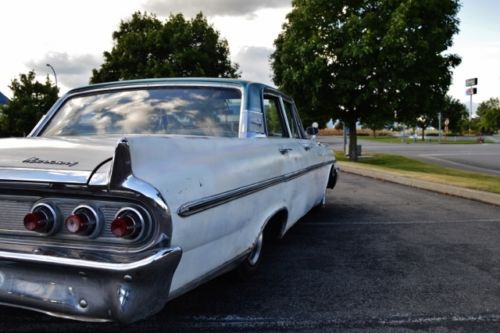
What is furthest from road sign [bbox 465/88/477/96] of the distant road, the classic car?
the classic car

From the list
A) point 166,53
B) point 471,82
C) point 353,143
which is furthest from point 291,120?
point 471,82

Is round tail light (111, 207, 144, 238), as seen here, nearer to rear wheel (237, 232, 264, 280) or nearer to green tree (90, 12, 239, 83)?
rear wheel (237, 232, 264, 280)

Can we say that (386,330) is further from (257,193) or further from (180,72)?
(180,72)

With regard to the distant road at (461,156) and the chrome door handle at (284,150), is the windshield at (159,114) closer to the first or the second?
the chrome door handle at (284,150)

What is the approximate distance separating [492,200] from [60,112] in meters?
6.55

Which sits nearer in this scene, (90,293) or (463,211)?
(90,293)

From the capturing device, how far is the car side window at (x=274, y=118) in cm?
405

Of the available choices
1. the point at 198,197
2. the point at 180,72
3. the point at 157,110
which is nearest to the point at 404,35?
the point at 157,110

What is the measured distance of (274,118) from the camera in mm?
4273

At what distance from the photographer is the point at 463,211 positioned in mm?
6695

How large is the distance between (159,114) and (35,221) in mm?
1653

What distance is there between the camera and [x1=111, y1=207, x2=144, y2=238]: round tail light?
2.10m

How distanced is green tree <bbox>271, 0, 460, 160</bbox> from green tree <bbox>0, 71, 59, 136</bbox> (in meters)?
20.6

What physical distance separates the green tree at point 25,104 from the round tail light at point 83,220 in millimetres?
31433
